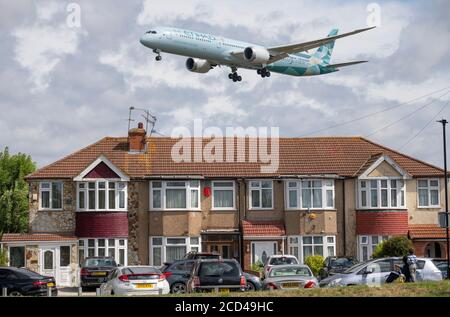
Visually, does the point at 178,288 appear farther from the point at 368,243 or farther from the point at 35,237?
the point at 368,243

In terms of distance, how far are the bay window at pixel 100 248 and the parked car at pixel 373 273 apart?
79.4ft

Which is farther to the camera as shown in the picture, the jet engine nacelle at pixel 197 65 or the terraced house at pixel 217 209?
the terraced house at pixel 217 209

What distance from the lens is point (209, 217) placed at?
57031 mm

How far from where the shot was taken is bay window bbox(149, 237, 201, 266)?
5588 centimetres

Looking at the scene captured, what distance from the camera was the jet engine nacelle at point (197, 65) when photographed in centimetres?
5265

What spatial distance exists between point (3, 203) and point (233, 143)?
2737 centimetres

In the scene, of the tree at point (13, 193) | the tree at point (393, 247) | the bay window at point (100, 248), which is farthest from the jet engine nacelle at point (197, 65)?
the tree at point (13, 193)

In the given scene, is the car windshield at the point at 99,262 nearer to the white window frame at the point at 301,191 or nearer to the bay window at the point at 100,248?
the bay window at the point at 100,248

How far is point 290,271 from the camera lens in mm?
32812

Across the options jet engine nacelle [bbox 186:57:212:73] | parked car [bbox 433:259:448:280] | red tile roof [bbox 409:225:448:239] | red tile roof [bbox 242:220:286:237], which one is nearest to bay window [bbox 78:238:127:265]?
red tile roof [bbox 242:220:286:237]

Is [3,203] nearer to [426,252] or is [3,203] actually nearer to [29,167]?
[29,167]

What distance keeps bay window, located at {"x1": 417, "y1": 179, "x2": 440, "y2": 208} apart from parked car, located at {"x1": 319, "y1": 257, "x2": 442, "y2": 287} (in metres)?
23.6

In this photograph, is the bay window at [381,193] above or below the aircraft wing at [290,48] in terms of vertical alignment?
below
